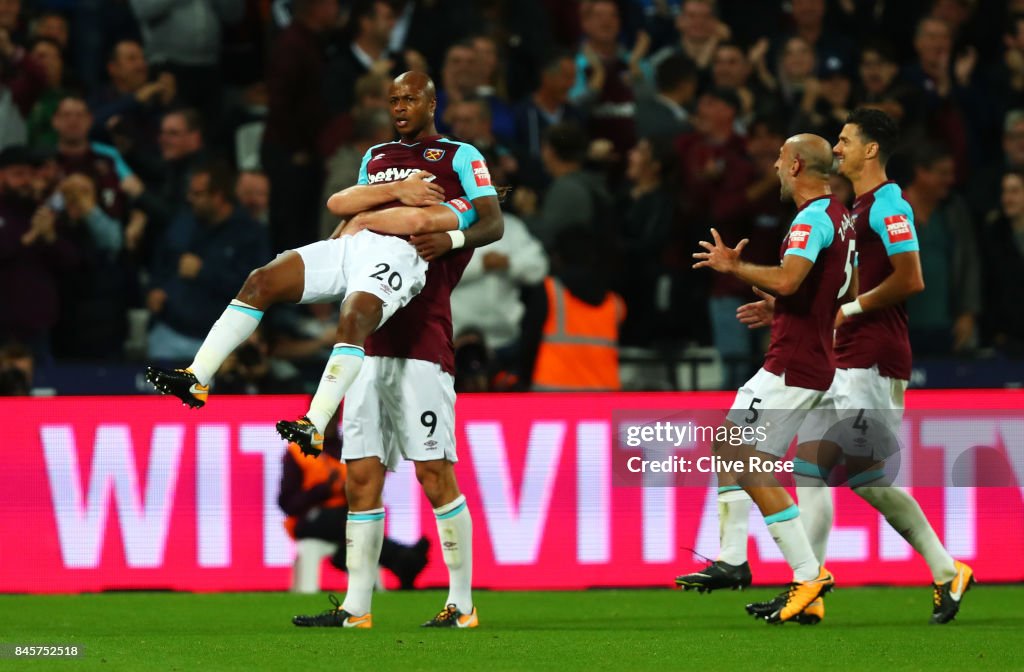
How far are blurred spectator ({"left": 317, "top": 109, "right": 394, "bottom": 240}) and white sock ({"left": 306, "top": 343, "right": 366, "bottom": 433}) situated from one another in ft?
16.3

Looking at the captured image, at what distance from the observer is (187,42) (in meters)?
14.6

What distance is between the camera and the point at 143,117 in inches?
559

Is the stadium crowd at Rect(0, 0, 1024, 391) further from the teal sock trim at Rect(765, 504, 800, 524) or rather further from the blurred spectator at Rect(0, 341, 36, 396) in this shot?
the teal sock trim at Rect(765, 504, 800, 524)

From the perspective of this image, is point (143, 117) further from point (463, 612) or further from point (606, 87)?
point (463, 612)

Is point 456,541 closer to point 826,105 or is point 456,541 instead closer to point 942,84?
point 826,105

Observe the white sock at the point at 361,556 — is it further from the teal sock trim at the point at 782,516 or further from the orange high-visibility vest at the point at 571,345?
the orange high-visibility vest at the point at 571,345

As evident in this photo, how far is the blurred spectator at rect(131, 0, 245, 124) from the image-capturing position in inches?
573

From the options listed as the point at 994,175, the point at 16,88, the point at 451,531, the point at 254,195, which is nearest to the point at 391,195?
the point at 451,531

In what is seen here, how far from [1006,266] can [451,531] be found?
6.24 m

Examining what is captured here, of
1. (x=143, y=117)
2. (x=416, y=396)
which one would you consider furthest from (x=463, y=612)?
(x=143, y=117)

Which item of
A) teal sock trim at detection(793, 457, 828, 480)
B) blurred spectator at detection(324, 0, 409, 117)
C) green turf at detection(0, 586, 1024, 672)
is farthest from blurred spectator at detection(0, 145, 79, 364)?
teal sock trim at detection(793, 457, 828, 480)

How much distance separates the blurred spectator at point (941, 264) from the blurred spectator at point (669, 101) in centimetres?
204

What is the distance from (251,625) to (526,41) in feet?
26.1

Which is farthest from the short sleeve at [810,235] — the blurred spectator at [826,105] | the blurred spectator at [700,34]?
the blurred spectator at [700,34]
